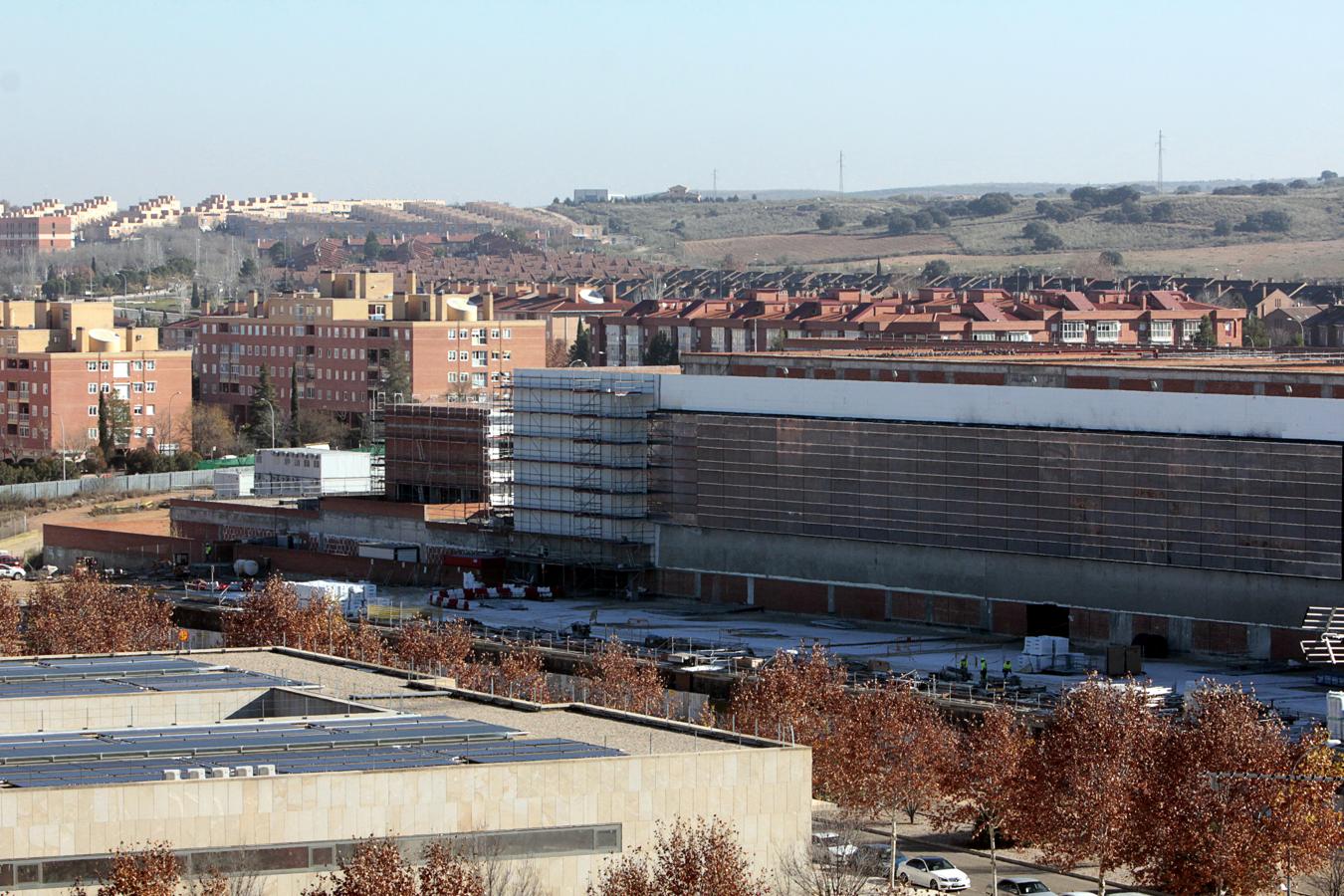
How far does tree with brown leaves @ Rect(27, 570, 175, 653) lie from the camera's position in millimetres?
54750

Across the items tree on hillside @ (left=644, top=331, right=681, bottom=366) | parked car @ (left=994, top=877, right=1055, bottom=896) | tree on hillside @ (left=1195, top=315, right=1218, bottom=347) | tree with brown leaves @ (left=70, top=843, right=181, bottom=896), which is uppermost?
tree on hillside @ (left=1195, top=315, right=1218, bottom=347)

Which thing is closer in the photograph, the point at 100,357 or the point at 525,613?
the point at 525,613

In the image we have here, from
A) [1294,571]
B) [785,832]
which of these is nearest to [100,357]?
[1294,571]

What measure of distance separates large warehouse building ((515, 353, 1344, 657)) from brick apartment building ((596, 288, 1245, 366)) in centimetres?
2854

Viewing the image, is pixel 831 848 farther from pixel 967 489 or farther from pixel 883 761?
pixel 967 489

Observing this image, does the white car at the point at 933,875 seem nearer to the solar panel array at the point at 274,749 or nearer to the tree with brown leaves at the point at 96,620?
the solar panel array at the point at 274,749

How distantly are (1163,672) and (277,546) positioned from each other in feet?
110

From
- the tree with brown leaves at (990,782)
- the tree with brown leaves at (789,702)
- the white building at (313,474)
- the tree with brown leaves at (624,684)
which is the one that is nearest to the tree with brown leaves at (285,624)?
the tree with brown leaves at (624,684)

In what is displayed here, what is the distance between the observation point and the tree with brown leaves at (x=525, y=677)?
4691 centimetres

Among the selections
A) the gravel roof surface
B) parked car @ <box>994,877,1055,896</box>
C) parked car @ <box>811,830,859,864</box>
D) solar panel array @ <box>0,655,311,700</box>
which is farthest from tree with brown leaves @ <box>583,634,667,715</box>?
parked car @ <box>994,877,1055,896</box>

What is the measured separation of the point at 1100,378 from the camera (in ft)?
212

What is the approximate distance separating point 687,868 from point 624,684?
20044mm

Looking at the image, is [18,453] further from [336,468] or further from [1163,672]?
[1163,672]

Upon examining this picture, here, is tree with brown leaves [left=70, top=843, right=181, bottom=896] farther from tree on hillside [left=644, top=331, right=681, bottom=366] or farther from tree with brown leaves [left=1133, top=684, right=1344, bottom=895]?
tree on hillside [left=644, top=331, right=681, bottom=366]
